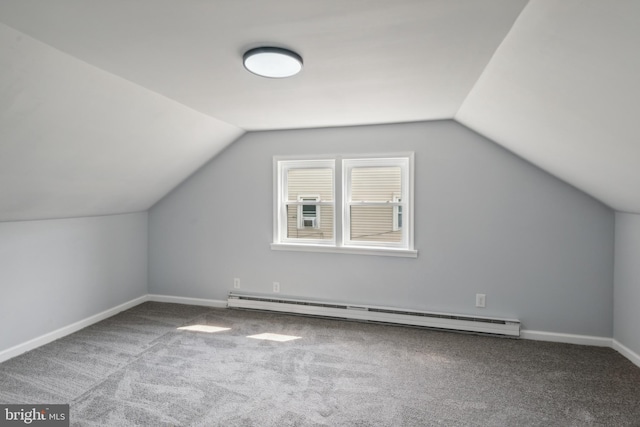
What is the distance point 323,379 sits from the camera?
2.53 metres

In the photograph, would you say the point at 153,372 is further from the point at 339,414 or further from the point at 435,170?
the point at 435,170

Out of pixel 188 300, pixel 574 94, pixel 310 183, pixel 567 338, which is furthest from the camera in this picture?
pixel 188 300

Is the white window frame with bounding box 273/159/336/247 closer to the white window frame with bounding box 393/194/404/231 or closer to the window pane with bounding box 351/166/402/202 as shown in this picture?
the window pane with bounding box 351/166/402/202

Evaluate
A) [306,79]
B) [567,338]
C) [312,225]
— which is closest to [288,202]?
[312,225]

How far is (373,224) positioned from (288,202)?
1.07 meters

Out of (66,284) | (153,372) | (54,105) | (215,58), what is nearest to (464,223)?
(215,58)

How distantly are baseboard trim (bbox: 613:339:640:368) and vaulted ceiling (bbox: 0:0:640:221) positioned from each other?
1230 mm

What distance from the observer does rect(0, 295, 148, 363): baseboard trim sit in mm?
2820

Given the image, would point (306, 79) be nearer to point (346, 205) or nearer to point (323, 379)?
point (346, 205)

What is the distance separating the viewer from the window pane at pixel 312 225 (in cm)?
396

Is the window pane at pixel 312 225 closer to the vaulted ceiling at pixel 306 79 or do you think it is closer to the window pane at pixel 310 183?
the window pane at pixel 310 183

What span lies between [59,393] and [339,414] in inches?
76.9

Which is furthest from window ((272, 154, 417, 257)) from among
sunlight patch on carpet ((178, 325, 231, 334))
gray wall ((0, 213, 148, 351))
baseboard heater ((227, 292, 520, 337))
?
gray wall ((0, 213, 148, 351))

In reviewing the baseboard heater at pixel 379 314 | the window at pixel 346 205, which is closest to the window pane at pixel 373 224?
the window at pixel 346 205
